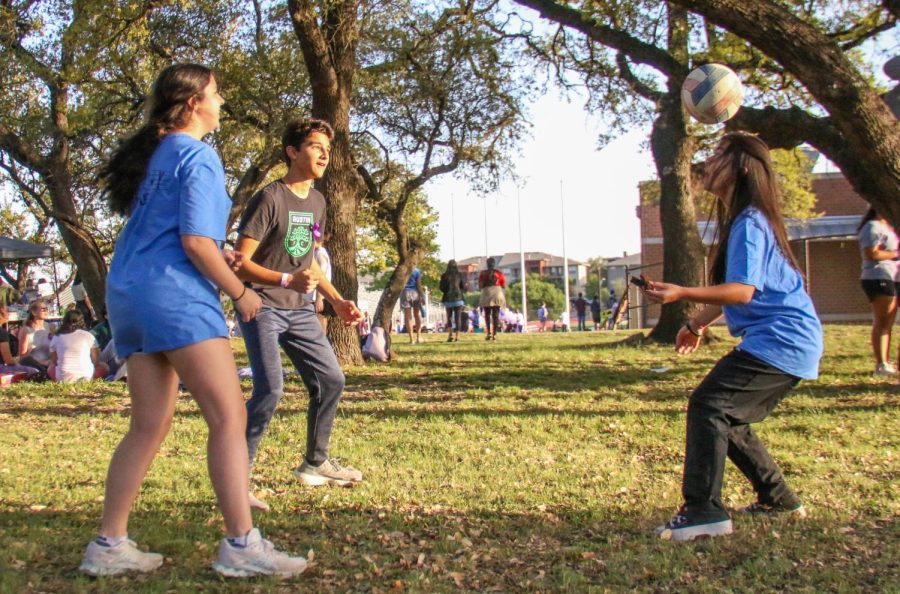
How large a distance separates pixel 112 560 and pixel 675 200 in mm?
12892

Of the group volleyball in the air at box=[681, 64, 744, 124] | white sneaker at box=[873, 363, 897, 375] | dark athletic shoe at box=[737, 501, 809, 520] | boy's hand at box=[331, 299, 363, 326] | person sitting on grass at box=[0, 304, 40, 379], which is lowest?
dark athletic shoe at box=[737, 501, 809, 520]

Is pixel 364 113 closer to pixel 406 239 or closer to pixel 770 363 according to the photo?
pixel 406 239

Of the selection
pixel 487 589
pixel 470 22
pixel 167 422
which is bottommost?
pixel 487 589

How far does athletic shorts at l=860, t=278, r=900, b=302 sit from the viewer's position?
8938mm

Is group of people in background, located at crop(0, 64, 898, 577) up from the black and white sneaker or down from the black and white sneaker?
up

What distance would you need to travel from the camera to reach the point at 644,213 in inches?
1468

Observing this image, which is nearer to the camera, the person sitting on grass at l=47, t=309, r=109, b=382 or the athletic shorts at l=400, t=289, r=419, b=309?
the person sitting on grass at l=47, t=309, r=109, b=382

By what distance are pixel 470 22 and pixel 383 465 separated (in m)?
12.0

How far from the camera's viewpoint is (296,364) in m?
4.79

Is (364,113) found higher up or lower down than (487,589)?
higher up

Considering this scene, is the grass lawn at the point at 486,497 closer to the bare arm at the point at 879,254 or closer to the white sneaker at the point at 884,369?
the white sneaker at the point at 884,369

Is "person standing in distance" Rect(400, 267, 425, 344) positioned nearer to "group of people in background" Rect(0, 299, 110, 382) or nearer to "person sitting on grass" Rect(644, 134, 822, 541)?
"group of people in background" Rect(0, 299, 110, 382)

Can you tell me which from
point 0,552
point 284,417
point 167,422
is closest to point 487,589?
point 167,422

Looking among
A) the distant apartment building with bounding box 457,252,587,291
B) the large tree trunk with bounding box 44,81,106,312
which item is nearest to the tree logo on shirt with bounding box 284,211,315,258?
the large tree trunk with bounding box 44,81,106,312
